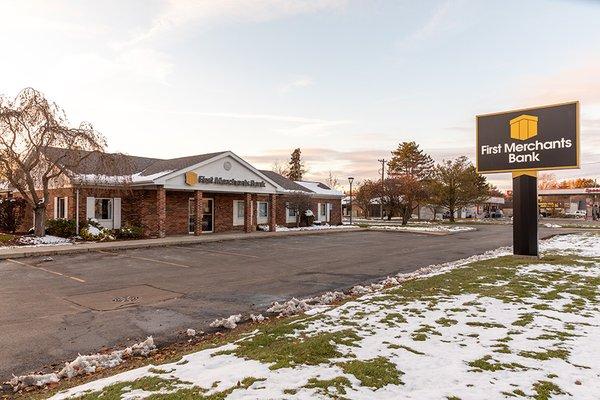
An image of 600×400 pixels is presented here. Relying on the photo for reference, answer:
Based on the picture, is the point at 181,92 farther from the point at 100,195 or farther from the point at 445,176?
the point at 445,176

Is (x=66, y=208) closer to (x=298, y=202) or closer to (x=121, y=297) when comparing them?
(x=121, y=297)

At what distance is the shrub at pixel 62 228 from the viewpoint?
64.8 feet

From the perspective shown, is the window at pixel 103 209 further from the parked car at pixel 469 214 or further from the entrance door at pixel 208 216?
the parked car at pixel 469 214

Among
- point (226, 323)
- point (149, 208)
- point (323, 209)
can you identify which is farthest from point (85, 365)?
point (323, 209)

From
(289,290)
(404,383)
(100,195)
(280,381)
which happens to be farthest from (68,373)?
(100,195)

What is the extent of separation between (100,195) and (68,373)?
18806 millimetres

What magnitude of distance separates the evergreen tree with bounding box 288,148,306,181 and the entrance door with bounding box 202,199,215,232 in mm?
54029

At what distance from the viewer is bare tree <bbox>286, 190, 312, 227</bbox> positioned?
31891 millimetres

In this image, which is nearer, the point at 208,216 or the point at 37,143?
the point at 37,143

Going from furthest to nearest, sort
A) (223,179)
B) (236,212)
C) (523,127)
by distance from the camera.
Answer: (236,212)
(223,179)
(523,127)

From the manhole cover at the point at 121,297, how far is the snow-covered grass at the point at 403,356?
9.00ft

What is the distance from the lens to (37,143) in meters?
18.6

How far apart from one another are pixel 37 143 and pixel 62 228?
170 inches

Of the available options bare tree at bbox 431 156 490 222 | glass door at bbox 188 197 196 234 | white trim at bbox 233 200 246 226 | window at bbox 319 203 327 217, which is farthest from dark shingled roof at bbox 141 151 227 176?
bare tree at bbox 431 156 490 222
